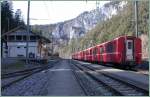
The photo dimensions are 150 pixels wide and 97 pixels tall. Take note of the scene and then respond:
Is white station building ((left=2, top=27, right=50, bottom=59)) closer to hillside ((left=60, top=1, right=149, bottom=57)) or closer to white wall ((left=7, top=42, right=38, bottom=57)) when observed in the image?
white wall ((left=7, top=42, right=38, bottom=57))

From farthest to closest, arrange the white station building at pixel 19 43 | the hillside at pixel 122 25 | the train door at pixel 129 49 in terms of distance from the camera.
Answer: the white station building at pixel 19 43 → the hillside at pixel 122 25 → the train door at pixel 129 49

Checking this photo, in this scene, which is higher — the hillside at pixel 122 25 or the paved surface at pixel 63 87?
the hillside at pixel 122 25

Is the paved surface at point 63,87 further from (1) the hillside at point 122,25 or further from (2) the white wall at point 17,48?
(2) the white wall at point 17,48

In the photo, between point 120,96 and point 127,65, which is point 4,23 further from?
point 120,96

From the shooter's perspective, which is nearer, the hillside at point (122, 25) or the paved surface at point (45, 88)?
the paved surface at point (45, 88)

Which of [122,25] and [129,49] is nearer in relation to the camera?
[129,49]

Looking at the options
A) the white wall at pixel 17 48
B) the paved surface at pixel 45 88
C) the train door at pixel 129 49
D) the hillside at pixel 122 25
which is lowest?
the paved surface at pixel 45 88

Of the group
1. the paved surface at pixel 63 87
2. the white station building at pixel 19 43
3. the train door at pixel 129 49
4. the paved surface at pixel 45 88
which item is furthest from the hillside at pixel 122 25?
the paved surface at pixel 45 88

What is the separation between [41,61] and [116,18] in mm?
56866

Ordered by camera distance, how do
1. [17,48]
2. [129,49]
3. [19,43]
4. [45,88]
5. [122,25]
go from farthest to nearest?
[122,25], [17,48], [19,43], [129,49], [45,88]

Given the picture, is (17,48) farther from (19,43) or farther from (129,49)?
(129,49)

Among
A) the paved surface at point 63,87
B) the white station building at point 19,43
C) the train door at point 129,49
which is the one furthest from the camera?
the white station building at point 19,43

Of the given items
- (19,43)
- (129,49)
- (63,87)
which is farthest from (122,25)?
(63,87)

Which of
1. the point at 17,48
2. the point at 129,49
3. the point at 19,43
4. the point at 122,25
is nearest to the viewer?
the point at 129,49
